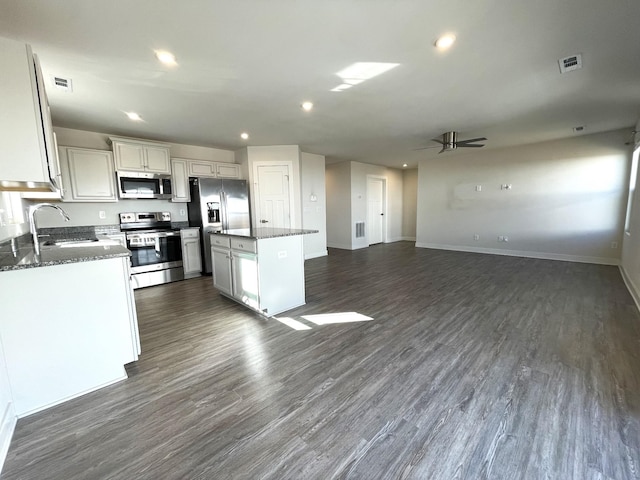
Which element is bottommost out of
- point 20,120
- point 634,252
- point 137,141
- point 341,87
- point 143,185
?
point 634,252

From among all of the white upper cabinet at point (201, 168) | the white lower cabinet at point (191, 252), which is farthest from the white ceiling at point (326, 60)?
the white lower cabinet at point (191, 252)

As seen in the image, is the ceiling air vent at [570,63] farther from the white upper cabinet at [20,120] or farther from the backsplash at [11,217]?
the backsplash at [11,217]

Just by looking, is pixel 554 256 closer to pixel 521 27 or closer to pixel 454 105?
pixel 454 105

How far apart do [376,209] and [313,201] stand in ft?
8.62

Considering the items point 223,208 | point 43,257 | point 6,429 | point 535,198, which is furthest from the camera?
point 535,198

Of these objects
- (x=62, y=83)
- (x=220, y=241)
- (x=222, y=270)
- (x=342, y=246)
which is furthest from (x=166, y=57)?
(x=342, y=246)

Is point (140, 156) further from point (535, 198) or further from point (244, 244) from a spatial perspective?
point (535, 198)

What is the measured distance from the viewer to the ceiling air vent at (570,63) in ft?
7.47

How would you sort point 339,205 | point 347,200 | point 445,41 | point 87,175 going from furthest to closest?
point 339,205
point 347,200
point 87,175
point 445,41

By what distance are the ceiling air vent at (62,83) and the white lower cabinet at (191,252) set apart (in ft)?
7.59

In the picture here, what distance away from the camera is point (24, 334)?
163 centimetres

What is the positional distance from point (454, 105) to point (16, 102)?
161 inches

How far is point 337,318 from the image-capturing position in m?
2.94

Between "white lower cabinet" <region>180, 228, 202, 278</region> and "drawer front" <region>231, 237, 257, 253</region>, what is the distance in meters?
1.80
